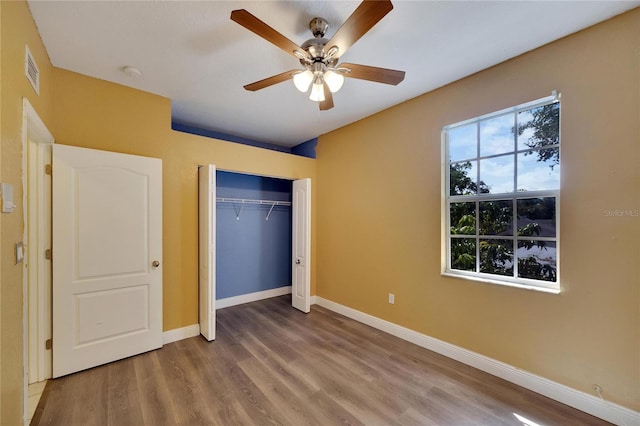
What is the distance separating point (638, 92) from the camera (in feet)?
5.83

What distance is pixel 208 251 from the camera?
9.82 ft

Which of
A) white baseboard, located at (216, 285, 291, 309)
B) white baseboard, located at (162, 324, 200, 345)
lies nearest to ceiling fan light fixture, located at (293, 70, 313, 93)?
white baseboard, located at (162, 324, 200, 345)

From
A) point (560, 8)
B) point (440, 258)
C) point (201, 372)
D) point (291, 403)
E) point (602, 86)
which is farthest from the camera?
point (440, 258)

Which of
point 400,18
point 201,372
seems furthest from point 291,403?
point 400,18

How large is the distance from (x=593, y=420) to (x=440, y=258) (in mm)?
1511

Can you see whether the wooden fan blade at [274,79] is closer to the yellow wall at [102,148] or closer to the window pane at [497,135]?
the yellow wall at [102,148]

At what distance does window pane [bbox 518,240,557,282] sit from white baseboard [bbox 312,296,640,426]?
82 centimetres

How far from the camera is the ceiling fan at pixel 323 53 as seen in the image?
4.84ft

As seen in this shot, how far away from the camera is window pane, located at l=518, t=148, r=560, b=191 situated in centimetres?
218

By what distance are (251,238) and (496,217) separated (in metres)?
3.56

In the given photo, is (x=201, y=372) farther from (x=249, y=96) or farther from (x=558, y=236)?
(x=558, y=236)

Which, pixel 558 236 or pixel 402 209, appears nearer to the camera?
pixel 558 236

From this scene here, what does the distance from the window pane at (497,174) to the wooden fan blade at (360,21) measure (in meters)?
1.82

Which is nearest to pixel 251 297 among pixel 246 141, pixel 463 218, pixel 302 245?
pixel 302 245
